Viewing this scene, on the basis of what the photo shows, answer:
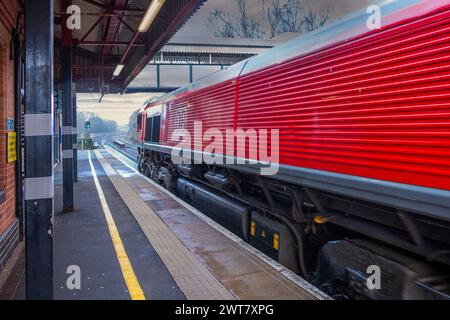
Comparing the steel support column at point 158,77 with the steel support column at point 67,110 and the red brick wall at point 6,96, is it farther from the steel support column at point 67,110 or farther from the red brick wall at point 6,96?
the red brick wall at point 6,96

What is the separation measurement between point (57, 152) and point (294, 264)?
20236 mm

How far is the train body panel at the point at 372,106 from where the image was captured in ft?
9.35

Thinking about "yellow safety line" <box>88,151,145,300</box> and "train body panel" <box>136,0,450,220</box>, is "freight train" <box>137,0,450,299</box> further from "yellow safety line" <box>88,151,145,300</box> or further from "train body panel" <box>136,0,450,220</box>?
"yellow safety line" <box>88,151,145,300</box>

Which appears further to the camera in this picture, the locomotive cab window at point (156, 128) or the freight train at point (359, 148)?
the locomotive cab window at point (156, 128)

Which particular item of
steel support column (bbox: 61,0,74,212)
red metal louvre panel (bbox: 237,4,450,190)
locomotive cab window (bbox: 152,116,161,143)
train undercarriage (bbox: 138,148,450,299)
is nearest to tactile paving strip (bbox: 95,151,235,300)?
train undercarriage (bbox: 138,148,450,299)

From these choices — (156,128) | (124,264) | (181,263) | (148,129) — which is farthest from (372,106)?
(148,129)

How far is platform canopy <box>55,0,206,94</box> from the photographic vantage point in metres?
8.23

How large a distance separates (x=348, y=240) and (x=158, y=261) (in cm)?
244

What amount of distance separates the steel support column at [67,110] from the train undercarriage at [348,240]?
3.72 meters

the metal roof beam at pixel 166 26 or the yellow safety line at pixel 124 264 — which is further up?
the metal roof beam at pixel 166 26

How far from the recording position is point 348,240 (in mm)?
4066

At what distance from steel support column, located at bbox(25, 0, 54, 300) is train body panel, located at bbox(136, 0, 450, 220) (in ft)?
8.51

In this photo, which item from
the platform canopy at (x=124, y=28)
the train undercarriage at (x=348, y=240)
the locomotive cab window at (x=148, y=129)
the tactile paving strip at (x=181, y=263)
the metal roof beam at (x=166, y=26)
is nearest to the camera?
the train undercarriage at (x=348, y=240)

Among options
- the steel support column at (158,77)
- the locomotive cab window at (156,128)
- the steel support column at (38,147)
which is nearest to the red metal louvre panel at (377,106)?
the steel support column at (38,147)
